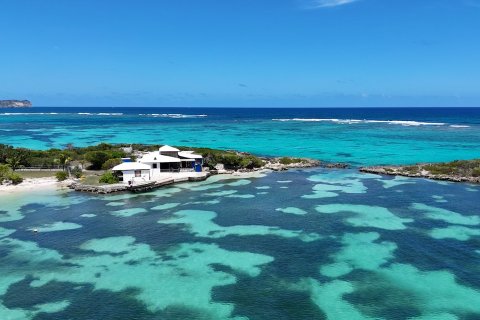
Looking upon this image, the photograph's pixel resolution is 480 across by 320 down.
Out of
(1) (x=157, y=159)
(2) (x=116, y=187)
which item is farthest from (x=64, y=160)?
(2) (x=116, y=187)

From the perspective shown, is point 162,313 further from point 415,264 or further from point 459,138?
point 459,138

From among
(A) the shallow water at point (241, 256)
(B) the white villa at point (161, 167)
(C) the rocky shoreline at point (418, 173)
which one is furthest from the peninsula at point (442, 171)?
(B) the white villa at point (161, 167)

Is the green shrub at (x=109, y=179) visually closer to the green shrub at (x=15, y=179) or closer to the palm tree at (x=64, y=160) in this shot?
the palm tree at (x=64, y=160)

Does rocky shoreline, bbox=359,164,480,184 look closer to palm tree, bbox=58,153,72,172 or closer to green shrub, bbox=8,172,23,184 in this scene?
palm tree, bbox=58,153,72,172

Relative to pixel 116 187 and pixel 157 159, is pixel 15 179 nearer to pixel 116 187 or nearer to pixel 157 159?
pixel 116 187

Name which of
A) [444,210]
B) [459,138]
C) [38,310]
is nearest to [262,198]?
[444,210]
